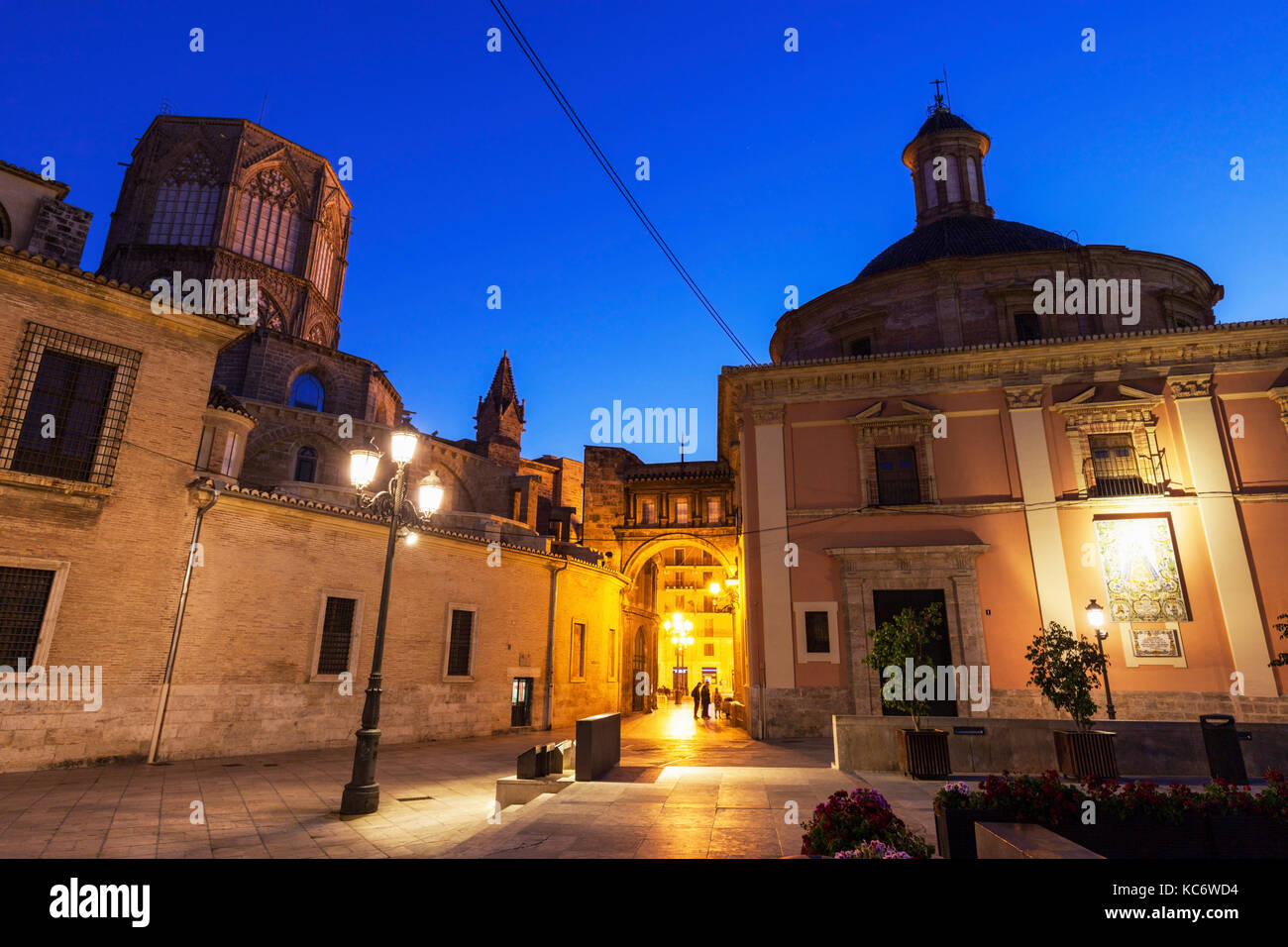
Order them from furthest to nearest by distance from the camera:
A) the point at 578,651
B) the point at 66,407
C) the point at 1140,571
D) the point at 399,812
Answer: the point at 578,651
the point at 1140,571
the point at 66,407
the point at 399,812

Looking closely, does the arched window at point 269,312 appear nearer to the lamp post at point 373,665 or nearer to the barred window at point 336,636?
the barred window at point 336,636

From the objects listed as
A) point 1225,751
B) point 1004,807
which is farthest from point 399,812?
point 1225,751

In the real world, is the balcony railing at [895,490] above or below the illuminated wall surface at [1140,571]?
above

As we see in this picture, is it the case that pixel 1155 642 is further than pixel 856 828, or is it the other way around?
pixel 1155 642

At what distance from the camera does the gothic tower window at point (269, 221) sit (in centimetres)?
3438

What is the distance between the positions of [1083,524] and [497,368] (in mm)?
43349

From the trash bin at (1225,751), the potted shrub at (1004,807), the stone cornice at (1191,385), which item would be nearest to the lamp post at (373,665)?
the potted shrub at (1004,807)

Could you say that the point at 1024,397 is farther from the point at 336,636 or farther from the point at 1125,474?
the point at 336,636

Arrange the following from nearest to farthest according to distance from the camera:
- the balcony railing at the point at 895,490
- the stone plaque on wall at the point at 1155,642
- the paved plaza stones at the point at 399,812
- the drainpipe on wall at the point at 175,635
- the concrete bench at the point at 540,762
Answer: the paved plaza stones at the point at 399,812, the concrete bench at the point at 540,762, the drainpipe on wall at the point at 175,635, the stone plaque on wall at the point at 1155,642, the balcony railing at the point at 895,490

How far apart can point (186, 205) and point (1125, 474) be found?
147 feet

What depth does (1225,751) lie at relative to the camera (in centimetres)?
976

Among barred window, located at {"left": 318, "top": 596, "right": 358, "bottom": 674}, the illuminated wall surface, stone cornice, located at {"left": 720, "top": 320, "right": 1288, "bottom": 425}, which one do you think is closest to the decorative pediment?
stone cornice, located at {"left": 720, "top": 320, "right": 1288, "bottom": 425}

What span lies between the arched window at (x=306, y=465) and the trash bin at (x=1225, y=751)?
32410 millimetres
